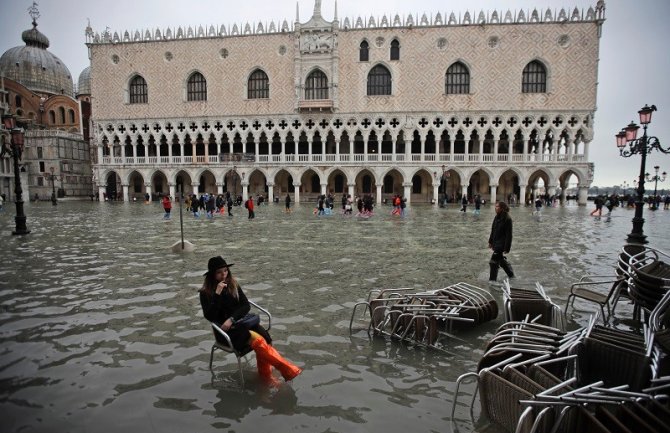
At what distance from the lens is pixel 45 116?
56219mm

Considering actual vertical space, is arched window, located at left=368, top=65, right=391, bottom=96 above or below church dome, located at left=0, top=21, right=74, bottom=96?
below

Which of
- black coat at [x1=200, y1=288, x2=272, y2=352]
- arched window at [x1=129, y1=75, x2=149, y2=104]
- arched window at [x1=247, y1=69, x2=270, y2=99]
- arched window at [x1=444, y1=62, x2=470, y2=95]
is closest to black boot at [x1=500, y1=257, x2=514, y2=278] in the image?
black coat at [x1=200, y1=288, x2=272, y2=352]

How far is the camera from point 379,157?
36562 millimetres

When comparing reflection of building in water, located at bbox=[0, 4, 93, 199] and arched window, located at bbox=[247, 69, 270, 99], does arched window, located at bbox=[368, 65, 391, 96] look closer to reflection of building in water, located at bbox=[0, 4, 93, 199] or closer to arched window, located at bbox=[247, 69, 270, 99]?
arched window, located at bbox=[247, 69, 270, 99]

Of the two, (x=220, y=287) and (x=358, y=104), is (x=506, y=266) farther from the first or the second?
(x=358, y=104)

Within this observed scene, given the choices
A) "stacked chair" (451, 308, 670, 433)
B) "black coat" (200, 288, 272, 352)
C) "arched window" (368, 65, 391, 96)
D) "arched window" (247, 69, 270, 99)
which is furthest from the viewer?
"arched window" (247, 69, 270, 99)

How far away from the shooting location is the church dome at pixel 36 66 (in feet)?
192

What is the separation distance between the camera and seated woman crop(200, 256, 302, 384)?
384 cm

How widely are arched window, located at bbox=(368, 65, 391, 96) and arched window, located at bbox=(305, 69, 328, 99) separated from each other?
420 centimetres

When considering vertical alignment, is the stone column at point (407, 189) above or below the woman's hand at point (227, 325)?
above

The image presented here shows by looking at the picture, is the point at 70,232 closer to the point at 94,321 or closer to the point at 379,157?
the point at 94,321

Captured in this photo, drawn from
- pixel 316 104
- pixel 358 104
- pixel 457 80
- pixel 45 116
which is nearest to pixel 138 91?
pixel 316 104

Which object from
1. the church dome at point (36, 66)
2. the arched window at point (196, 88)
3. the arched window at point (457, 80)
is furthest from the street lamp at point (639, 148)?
the church dome at point (36, 66)

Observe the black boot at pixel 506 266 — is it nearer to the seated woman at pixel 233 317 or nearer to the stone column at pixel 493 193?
the seated woman at pixel 233 317
